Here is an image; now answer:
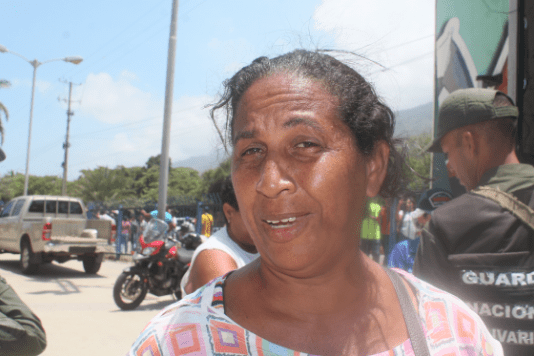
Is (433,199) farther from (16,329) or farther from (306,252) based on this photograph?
(16,329)

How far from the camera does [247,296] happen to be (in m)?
1.18

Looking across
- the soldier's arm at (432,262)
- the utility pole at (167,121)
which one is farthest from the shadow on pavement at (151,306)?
the soldier's arm at (432,262)

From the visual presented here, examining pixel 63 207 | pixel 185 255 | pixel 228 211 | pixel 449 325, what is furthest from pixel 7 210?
pixel 449 325

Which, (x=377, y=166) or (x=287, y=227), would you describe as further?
(x=377, y=166)

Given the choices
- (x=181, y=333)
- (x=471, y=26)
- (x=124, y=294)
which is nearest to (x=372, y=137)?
Result: (x=181, y=333)

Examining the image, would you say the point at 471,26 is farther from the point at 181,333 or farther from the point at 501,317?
the point at 181,333

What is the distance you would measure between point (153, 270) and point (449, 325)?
6.94m

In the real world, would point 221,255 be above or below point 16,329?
above

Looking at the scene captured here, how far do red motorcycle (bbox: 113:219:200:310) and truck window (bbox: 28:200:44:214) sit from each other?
18.2 ft

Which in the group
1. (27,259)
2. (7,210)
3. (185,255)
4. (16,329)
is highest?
(7,210)

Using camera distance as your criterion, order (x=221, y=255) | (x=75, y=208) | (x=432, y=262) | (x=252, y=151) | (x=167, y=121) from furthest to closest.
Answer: (x=75, y=208), (x=167, y=121), (x=221, y=255), (x=432, y=262), (x=252, y=151)

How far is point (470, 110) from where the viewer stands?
183cm

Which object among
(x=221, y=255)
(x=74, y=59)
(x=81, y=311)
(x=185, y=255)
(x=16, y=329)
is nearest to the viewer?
(x=16, y=329)

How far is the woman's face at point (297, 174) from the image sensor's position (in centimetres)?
107
